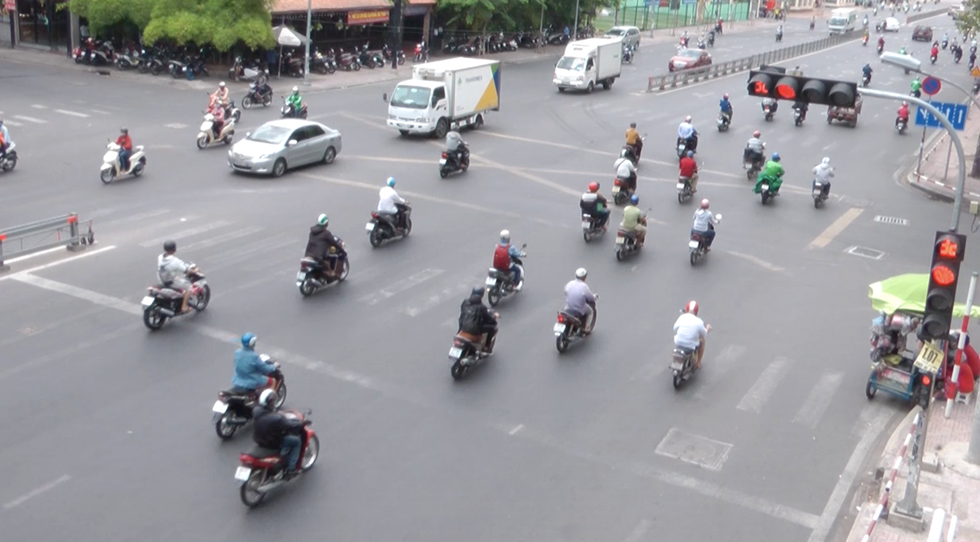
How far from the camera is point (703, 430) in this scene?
13539 millimetres

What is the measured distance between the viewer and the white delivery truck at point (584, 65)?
154 feet

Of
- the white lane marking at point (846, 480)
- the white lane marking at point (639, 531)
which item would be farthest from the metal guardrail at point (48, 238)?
the white lane marking at point (846, 480)

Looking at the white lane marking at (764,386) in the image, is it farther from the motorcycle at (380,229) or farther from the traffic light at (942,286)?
the motorcycle at (380,229)

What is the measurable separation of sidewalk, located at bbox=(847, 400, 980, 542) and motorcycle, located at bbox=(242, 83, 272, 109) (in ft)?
96.1

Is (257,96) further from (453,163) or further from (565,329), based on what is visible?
(565,329)

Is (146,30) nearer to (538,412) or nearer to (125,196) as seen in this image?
(125,196)

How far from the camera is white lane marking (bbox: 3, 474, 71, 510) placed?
35.3 ft

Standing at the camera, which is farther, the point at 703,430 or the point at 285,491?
the point at 703,430

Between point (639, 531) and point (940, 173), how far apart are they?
26.1 metres

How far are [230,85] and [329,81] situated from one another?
5.06m

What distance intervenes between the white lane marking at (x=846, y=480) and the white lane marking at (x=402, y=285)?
8377 mm

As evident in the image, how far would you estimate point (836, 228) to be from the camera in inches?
987

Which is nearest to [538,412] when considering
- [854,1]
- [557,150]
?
[557,150]

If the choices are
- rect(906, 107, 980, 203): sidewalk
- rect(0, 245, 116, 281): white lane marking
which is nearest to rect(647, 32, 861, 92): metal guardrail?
rect(906, 107, 980, 203): sidewalk
